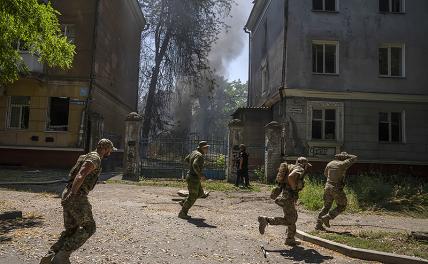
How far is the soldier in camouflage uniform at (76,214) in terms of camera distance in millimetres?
4805

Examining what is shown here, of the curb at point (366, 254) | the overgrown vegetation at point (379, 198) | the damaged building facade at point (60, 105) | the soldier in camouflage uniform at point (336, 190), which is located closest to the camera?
the curb at point (366, 254)

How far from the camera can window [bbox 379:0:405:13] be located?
1992 centimetres

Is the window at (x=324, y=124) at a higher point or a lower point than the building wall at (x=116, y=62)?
lower

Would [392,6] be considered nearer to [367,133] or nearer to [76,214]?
[367,133]

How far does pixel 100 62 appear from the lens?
21.4 meters

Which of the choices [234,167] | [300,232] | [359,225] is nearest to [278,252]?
[300,232]

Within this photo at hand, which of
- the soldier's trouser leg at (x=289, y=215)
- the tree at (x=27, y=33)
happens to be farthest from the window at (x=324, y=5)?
the soldier's trouser leg at (x=289, y=215)

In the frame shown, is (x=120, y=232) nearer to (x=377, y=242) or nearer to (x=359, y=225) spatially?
(x=377, y=242)

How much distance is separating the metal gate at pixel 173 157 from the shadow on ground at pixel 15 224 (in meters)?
10.5

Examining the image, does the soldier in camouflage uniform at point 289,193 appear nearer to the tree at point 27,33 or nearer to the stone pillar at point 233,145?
the tree at point 27,33

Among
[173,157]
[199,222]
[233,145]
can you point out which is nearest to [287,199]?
[199,222]

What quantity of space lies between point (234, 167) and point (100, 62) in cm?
906

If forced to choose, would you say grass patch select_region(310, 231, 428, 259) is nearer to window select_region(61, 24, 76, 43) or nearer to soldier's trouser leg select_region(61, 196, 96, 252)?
soldier's trouser leg select_region(61, 196, 96, 252)

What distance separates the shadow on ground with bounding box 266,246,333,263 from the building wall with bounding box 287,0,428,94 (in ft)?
41.3
